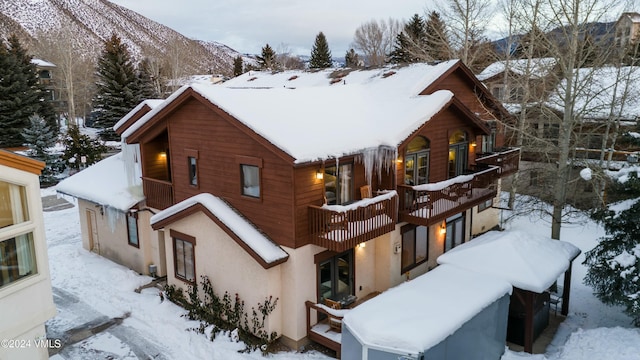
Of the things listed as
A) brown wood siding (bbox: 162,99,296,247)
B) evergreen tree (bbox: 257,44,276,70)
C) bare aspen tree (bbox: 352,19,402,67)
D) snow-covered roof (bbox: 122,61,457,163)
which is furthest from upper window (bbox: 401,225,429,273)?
bare aspen tree (bbox: 352,19,402,67)

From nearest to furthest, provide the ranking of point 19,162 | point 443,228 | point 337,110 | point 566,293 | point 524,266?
point 19,162
point 524,266
point 566,293
point 337,110
point 443,228

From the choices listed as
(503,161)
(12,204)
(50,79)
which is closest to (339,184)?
(12,204)

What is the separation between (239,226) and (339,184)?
2968 mm

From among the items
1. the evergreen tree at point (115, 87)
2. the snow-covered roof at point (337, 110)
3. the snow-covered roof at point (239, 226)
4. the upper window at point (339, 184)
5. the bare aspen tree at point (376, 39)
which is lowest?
the snow-covered roof at point (239, 226)

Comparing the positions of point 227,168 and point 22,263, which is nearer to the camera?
point 22,263

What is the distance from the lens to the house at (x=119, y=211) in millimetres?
15336

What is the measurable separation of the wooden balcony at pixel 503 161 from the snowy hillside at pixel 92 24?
326ft

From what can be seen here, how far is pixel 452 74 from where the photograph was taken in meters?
17.7

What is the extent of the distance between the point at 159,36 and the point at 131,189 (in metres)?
170

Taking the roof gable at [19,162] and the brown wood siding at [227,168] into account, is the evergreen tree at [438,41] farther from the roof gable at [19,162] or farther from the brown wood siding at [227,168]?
the roof gable at [19,162]

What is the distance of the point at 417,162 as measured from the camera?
567 inches

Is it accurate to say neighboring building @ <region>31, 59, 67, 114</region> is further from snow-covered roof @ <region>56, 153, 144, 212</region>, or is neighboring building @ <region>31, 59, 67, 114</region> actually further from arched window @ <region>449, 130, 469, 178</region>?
arched window @ <region>449, 130, 469, 178</region>

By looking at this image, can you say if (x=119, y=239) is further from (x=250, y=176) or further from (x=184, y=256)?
(x=250, y=176)

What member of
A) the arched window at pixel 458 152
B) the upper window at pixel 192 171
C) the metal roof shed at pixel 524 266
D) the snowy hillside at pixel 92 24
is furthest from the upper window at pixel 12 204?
the snowy hillside at pixel 92 24
